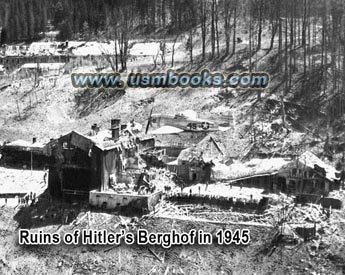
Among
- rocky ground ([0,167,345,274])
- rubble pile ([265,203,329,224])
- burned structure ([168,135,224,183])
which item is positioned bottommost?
rocky ground ([0,167,345,274])

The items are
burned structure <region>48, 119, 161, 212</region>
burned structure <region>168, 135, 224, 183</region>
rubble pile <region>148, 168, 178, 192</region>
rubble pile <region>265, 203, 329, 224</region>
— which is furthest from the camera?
burned structure <region>168, 135, 224, 183</region>

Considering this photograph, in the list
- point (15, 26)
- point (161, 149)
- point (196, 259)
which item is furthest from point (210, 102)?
point (15, 26)

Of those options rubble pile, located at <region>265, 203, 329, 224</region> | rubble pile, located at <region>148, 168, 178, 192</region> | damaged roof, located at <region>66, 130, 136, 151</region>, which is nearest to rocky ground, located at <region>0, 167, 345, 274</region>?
rubble pile, located at <region>265, 203, 329, 224</region>

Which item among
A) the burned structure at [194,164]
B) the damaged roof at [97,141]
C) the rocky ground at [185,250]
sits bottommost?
the rocky ground at [185,250]

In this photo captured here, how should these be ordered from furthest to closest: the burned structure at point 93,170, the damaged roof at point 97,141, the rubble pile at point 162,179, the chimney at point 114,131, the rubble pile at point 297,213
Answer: the chimney at point 114,131, the rubble pile at point 162,179, the damaged roof at point 97,141, the burned structure at point 93,170, the rubble pile at point 297,213

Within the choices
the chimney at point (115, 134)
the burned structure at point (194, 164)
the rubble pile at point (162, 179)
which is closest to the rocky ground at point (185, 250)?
the rubble pile at point (162, 179)

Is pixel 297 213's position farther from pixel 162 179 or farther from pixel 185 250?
pixel 162 179

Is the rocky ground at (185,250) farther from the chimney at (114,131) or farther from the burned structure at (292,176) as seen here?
the chimney at (114,131)

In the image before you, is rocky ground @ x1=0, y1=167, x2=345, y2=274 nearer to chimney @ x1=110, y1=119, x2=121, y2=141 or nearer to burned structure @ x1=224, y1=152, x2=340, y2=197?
burned structure @ x1=224, y1=152, x2=340, y2=197
